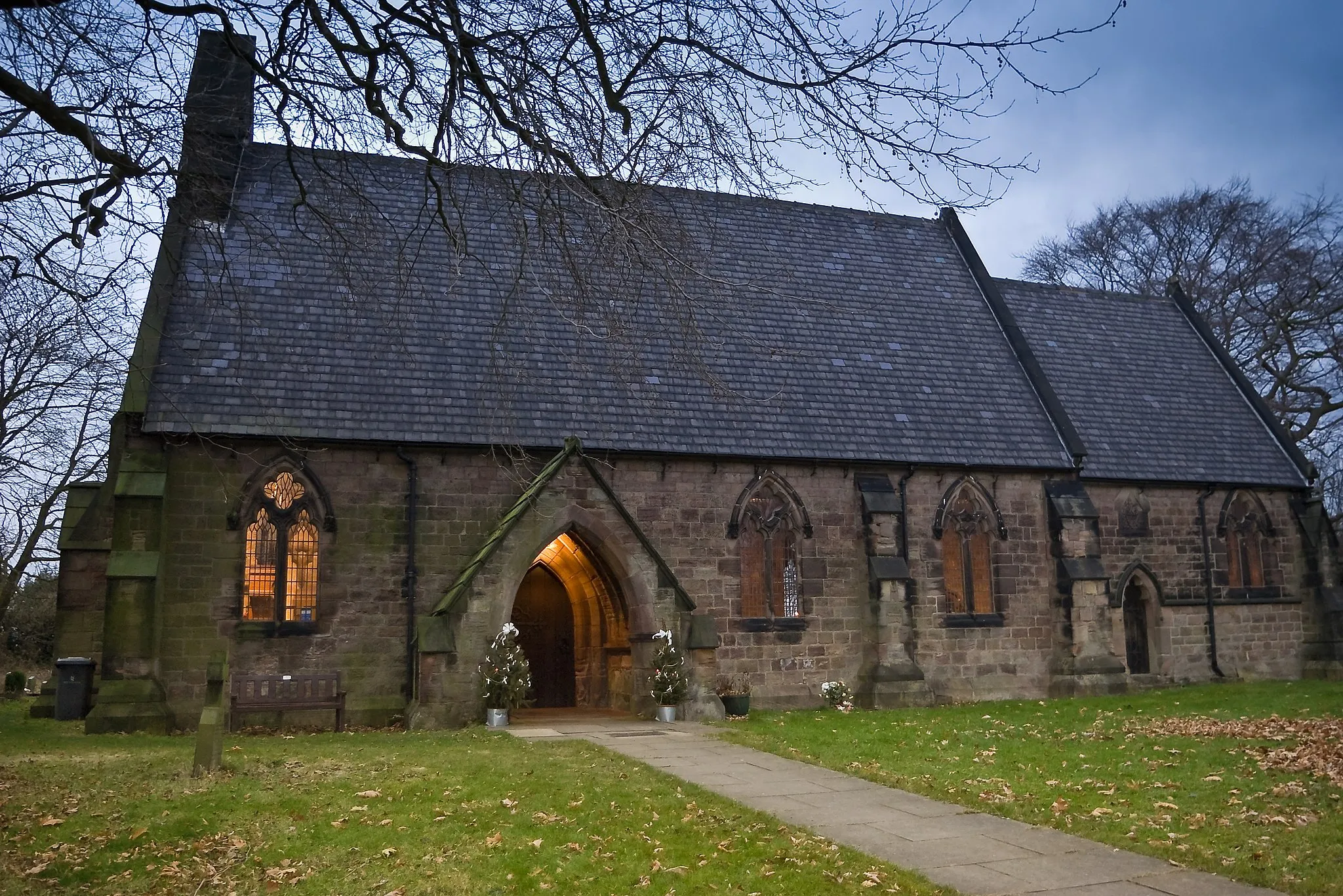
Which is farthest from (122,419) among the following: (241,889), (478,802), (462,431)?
(241,889)

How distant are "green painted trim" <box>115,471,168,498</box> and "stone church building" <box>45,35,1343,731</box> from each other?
6cm

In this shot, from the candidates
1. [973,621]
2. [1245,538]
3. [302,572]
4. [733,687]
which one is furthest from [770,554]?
[1245,538]

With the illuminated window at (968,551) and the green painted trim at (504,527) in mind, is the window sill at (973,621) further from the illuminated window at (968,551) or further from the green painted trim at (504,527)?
the green painted trim at (504,527)

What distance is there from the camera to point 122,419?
1767cm

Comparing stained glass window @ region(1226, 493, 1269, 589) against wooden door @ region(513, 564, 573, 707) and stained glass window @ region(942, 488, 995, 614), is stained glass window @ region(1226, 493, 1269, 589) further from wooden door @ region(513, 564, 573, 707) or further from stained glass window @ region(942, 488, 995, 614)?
wooden door @ region(513, 564, 573, 707)

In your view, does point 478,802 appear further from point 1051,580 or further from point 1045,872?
point 1051,580

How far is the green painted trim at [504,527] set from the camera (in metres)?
17.2

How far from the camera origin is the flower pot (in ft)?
61.6

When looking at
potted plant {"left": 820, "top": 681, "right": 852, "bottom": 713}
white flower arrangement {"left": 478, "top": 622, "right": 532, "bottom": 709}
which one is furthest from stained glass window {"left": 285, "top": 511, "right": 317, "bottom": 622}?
potted plant {"left": 820, "top": 681, "right": 852, "bottom": 713}

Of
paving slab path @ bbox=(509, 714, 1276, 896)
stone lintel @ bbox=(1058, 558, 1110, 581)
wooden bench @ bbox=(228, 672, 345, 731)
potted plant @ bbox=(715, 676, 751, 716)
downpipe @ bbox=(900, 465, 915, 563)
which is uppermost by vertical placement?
downpipe @ bbox=(900, 465, 915, 563)

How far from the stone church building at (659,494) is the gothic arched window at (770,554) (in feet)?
0.20

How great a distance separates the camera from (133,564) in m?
16.7

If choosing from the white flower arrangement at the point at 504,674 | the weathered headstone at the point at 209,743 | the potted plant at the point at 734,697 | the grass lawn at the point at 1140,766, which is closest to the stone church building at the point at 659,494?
the white flower arrangement at the point at 504,674

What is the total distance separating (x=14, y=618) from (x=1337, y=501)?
54.7 metres
